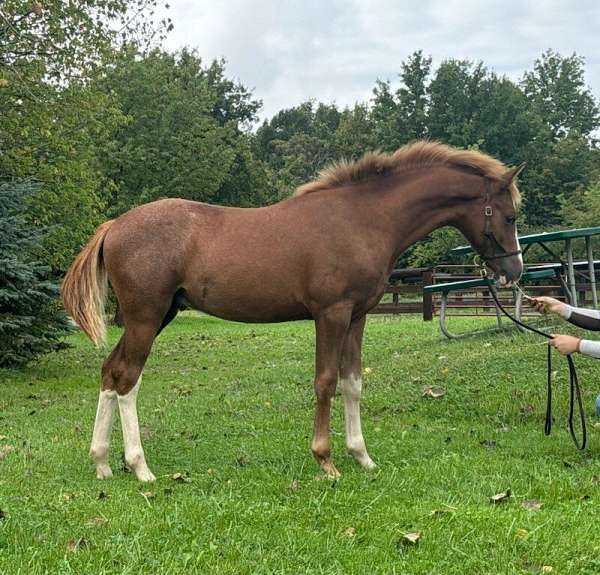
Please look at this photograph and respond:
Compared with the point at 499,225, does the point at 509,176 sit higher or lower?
higher

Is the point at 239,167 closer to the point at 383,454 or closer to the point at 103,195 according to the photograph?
the point at 103,195

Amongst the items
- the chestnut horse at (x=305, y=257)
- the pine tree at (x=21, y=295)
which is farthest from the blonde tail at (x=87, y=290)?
the pine tree at (x=21, y=295)

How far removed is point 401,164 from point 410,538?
288 cm

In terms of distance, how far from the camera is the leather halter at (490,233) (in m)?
4.90

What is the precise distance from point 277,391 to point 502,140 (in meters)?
40.5

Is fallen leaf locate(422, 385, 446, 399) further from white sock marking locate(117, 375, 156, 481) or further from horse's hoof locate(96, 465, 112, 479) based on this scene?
horse's hoof locate(96, 465, 112, 479)

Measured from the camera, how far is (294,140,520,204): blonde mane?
4961 mm

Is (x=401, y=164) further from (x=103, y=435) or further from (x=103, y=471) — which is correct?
(x=103, y=471)

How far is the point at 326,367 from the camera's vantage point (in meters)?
4.59

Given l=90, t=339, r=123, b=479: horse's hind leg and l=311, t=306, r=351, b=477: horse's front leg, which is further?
l=90, t=339, r=123, b=479: horse's hind leg

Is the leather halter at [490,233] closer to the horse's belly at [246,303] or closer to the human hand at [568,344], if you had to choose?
the human hand at [568,344]

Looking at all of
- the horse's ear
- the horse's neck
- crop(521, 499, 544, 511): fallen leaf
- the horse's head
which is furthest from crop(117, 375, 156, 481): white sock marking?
the horse's ear

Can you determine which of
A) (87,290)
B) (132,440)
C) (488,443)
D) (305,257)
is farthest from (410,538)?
(87,290)

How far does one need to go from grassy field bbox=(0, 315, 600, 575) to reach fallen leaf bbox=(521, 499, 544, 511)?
0.02 meters
